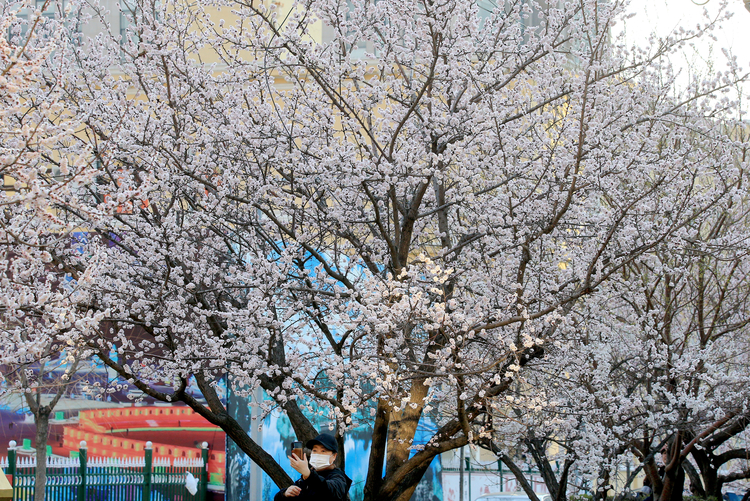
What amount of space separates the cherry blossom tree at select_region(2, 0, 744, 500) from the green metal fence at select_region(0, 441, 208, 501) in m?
7.25

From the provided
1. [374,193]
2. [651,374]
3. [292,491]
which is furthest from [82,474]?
[292,491]

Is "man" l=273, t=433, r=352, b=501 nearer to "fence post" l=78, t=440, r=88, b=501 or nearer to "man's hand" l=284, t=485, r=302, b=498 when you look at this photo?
"man's hand" l=284, t=485, r=302, b=498

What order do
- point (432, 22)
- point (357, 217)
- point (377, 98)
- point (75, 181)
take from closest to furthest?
point (75, 181) < point (432, 22) < point (377, 98) < point (357, 217)

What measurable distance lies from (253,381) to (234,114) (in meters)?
2.70

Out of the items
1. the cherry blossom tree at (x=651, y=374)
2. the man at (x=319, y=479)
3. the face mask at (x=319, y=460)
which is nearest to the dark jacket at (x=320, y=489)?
the man at (x=319, y=479)

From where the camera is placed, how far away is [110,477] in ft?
46.2

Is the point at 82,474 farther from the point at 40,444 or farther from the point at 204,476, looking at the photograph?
the point at 204,476

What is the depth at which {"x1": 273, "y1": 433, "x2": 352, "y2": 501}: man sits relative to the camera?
14.4ft

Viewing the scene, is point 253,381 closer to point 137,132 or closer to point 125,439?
point 137,132

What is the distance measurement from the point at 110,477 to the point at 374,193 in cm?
942

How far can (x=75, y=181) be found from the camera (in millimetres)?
3973

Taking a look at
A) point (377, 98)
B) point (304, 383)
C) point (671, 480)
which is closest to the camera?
point (304, 383)

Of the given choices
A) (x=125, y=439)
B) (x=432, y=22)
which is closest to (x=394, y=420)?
(x=432, y=22)

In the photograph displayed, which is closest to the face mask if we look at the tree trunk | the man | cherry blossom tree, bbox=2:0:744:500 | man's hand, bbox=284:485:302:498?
the man
